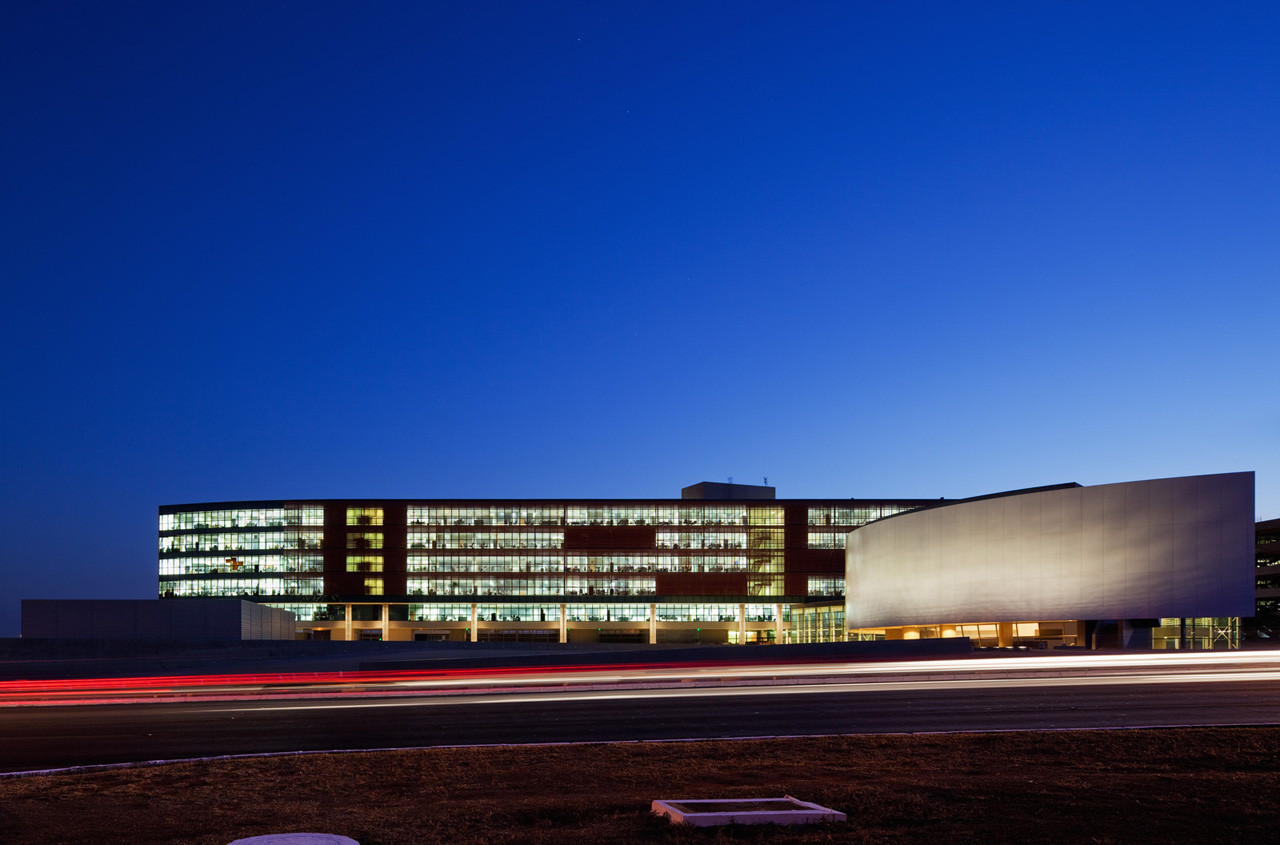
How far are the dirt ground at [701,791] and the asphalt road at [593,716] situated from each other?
2.78 metres

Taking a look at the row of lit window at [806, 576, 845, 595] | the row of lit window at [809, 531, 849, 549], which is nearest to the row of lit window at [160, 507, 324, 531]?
the row of lit window at [809, 531, 849, 549]

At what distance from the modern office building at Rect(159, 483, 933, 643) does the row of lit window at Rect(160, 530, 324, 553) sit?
38 cm

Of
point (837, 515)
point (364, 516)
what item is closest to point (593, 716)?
point (837, 515)

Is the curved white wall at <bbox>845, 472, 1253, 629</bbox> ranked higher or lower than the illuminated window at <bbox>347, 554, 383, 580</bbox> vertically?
higher

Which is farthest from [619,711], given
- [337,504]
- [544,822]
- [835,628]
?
[337,504]

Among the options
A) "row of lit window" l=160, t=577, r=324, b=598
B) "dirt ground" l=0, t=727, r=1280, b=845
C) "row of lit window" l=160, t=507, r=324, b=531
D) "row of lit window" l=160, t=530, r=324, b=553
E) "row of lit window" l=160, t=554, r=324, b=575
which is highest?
"dirt ground" l=0, t=727, r=1280, b=845

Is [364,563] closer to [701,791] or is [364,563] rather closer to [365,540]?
[365,540]

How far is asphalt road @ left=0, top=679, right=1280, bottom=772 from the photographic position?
58.1 feet

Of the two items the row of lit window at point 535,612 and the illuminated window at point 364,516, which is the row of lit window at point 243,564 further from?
the illuminated window at point 364,516

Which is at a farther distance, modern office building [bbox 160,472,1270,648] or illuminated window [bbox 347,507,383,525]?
illuminated window [bbox 347,507,383,525]

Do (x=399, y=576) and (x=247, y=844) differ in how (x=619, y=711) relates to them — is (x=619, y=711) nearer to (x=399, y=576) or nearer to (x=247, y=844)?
(x=247, y=844)

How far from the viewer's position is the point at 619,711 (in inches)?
870

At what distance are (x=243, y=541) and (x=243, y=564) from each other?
2.92 meters

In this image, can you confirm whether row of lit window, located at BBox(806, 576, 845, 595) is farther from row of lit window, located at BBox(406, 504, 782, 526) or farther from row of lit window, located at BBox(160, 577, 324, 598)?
row of lit window, located at BBox(160, 577, 324, 598)
